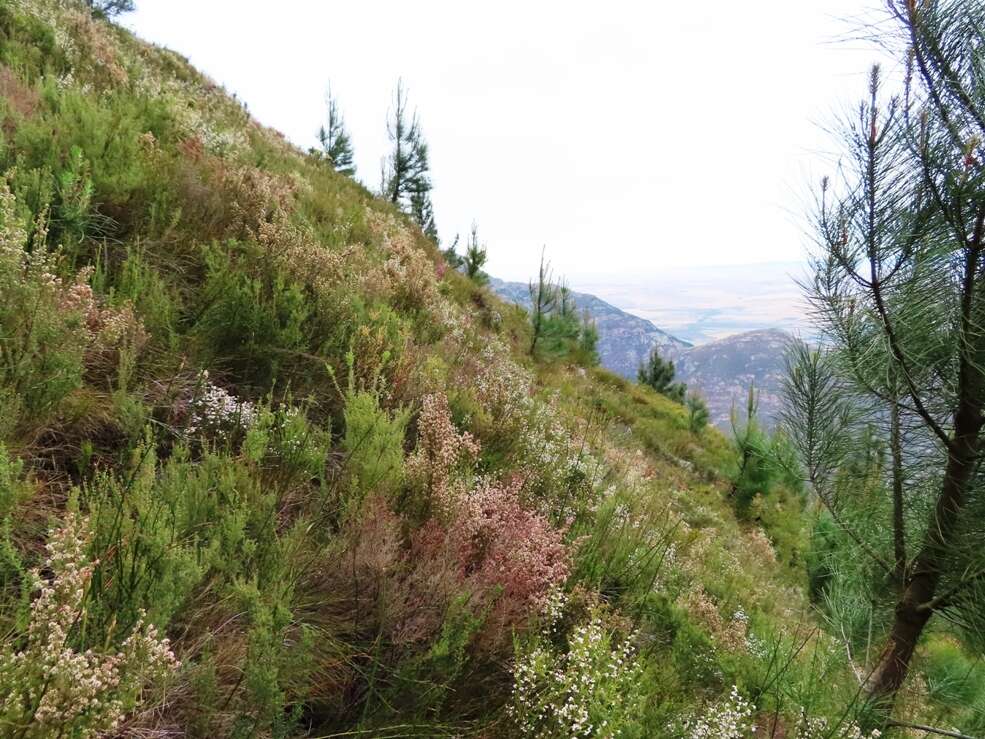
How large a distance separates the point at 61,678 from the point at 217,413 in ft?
5.38

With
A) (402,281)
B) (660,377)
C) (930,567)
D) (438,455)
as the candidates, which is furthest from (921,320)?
(660,377)

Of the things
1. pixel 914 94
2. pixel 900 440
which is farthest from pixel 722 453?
pixel 914 94

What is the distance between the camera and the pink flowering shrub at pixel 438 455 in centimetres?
269

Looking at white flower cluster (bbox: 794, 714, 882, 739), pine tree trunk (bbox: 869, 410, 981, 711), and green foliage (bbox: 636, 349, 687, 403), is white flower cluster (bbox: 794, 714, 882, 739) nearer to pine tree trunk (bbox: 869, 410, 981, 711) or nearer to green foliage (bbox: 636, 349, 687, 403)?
pine tree trunk (bbox: 869, 410, 981, 711)

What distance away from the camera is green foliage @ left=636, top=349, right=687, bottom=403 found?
2394 centimetres

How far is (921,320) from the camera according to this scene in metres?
2.18

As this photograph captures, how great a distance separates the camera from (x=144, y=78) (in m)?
7.53

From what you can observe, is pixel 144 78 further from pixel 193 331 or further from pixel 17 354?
pixel 17 354

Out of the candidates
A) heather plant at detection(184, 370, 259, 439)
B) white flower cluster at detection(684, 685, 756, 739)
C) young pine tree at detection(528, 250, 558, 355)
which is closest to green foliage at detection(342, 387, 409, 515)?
heather plant at detection(184, 370, 259, 439)

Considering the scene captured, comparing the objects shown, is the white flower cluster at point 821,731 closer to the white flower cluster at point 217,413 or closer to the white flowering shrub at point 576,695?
the white flowering shrub at point 576,695

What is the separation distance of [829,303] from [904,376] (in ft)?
1.59

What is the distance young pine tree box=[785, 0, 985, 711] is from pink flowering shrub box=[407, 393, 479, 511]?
6.77 ft

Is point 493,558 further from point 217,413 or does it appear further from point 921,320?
point 921,320

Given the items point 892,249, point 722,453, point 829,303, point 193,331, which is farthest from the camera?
point 722,453
